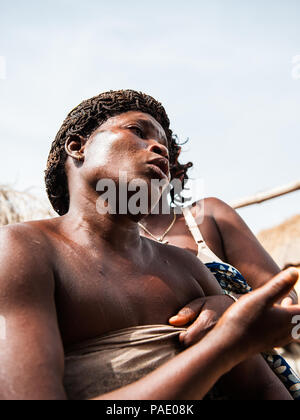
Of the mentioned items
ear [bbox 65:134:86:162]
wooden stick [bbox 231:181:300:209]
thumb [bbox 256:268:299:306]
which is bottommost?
wooden stick [bbox 231:181:300:209]

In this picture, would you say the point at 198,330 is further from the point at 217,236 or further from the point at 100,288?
the point at 217,236

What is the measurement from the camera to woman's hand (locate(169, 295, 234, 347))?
1.48 m

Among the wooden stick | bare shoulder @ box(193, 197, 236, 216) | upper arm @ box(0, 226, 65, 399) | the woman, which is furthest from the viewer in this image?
the wooden stick

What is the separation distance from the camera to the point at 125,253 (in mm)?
1658

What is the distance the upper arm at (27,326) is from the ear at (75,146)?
1.90 feet

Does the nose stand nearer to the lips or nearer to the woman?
the lips

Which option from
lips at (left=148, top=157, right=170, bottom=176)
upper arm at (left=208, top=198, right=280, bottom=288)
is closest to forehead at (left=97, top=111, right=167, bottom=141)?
lips at (left=148, top=157, right=170, bottom=176)

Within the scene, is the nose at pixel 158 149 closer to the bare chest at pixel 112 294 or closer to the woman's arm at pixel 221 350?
the bare chest at pixel 112 294

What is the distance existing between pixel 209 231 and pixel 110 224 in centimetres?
96

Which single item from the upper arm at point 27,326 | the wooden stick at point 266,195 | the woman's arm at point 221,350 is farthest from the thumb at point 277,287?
the wooden stick at point 266,195

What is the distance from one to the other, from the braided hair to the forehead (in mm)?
32

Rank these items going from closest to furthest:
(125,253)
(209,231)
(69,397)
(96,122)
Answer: (69,397)
(125,253)
(96,122)
(209,231)
